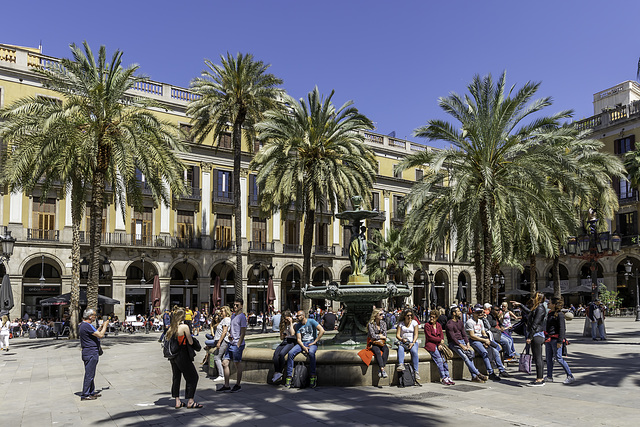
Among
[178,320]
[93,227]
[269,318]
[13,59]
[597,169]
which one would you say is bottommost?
[269,318]

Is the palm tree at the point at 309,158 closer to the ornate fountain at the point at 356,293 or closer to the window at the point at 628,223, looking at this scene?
the ornate fountain at the point at 356,293

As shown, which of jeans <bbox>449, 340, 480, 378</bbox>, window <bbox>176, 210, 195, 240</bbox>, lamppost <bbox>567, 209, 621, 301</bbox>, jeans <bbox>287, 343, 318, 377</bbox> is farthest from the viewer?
window <bbox>176, 210, 195, 240</bbox>

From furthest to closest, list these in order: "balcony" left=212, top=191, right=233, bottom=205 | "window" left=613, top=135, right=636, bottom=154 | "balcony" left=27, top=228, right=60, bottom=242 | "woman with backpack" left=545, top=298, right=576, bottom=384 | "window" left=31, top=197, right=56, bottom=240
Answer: "window" left=613, top=135, right=636, bottom=154, "balcony" left=212, top=191, right=233, bottom=205, "window" left=31, top=197, right=56, bottom=240, "balcony" left=27, top=228, right=60, bottom=242, "woman with backpack" left=545, top=298, right=576, bottom=384

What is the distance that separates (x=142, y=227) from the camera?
37250mm

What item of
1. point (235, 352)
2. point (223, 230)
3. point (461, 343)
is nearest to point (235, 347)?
point (235, 352)

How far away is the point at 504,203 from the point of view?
60.5 ft

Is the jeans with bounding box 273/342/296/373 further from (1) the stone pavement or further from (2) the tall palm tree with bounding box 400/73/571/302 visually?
(2) the tall palm tree with bounding box 400/73/571/302

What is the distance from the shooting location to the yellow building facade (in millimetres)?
32719

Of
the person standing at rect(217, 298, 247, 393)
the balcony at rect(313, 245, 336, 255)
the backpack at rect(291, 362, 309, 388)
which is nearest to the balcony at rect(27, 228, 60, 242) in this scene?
the balcony at rect(313, 245, 336, 255)

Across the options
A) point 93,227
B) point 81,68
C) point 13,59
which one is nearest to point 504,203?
point 93,227

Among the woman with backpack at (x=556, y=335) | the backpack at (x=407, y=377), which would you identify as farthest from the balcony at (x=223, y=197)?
the woman with backpack at (x=556, y=335)

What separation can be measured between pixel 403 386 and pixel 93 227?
1499cm

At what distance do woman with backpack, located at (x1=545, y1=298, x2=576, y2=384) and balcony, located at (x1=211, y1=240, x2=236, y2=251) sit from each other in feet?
103

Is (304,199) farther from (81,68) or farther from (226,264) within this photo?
(226,264)
